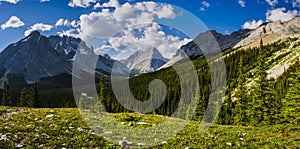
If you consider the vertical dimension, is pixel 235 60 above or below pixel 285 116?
above

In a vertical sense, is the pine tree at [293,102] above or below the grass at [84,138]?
above

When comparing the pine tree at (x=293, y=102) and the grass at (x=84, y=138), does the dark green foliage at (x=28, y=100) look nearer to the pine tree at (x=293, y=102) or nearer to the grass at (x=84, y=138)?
the grass at (x=84, y=138)

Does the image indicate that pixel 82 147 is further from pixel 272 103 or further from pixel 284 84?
pixel 284 84

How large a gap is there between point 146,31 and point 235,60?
19351 centimetres

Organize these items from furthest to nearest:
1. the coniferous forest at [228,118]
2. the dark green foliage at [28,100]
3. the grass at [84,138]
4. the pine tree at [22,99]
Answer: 1. the dark green foliage at [28,100]
2. the pine tree at [22,99]
3. the coniferous forest at [228,118]
4. the grass at [84,138]

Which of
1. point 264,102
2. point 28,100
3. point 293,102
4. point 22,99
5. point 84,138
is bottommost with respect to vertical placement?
point 84,138

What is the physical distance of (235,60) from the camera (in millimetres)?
199750

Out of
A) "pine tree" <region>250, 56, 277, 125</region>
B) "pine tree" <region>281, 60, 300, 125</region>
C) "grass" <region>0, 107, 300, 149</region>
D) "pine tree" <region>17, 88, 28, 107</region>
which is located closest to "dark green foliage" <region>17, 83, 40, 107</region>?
"pine tree" <region>17, 88, 28, 107</region>

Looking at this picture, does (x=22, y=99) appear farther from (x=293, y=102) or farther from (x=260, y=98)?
(x=293, y=102)

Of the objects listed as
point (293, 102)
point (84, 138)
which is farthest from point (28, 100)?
point (84, 138)

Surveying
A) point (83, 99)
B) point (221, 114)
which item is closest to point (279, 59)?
point (221, 114)

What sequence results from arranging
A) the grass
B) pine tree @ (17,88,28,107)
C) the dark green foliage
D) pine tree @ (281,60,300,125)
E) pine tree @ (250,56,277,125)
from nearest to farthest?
the grass
pine tree @ (281,60,300,125)
pine tree @ (250,56,277,125)
pine tree @ (17,88,28,107)
the dark green foliage

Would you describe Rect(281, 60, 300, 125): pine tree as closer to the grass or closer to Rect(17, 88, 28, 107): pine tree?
the grass

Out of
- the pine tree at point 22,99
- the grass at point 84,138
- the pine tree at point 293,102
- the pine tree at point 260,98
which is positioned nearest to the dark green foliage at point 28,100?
the pine tree at point 22,99
